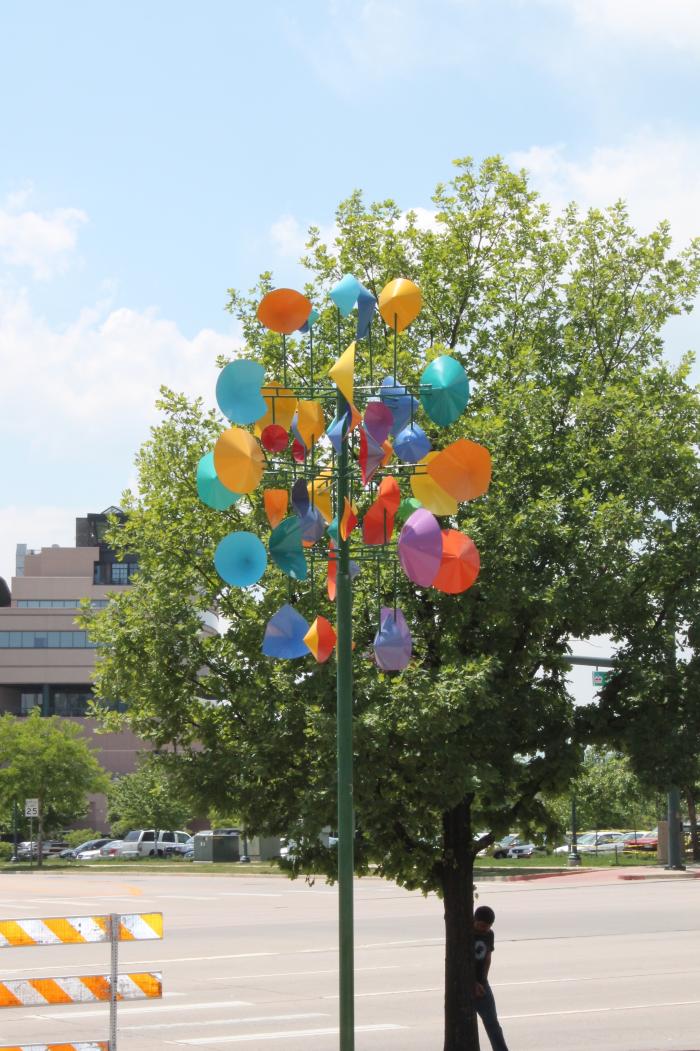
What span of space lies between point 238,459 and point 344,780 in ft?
6.66

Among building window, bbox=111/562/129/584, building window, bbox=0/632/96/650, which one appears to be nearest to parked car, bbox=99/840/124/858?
building window, bbox=0/632/96/650

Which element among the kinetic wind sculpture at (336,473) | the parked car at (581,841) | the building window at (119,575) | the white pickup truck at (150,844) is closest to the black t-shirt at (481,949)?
the kinetic wind sculpture at (336,473)

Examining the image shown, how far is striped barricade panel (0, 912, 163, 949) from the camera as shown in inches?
357

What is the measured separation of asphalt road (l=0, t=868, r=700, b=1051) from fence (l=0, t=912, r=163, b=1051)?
5.13 meters

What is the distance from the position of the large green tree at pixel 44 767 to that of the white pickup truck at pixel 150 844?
134 inches

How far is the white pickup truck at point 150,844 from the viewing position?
69125mm

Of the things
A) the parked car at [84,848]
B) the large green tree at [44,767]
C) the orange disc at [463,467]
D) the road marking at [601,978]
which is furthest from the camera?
→ the parked car at [84,848]

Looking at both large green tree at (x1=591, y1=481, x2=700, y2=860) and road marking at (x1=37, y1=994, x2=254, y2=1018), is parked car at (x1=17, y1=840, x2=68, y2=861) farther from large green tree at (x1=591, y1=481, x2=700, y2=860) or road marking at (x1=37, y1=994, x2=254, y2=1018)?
large green tree at (x1=591, y1=481, x2=700, y2=860)

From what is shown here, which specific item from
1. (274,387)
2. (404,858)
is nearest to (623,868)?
(404,858)

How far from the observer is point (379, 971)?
2052 centimetres

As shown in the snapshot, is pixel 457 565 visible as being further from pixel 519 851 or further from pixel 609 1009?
pixel 519 851

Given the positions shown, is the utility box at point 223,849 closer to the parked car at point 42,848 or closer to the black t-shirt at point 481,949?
the parked car at point 42,848

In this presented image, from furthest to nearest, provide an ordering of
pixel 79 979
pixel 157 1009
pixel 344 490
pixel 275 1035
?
pixel 157 1009, pixel 275 1035, pixel 79 979, pixel 344 490

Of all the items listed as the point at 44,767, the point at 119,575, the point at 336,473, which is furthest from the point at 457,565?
the point at 119,575
